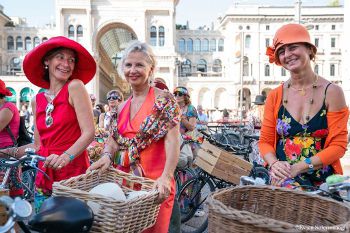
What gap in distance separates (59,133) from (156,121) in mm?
711

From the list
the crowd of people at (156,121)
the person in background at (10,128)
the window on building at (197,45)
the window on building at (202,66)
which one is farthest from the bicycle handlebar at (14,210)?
the window on building at (197,45)

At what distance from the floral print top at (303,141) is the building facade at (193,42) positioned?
41.2 meters

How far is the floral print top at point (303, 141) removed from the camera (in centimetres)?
246

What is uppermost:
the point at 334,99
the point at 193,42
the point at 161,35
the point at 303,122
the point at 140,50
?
the point at 193,42

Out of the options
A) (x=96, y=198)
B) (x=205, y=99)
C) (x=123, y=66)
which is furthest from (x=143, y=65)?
(x=205, y=99)

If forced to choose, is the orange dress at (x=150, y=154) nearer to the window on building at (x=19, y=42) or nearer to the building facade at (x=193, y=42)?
the building facade at (x=193, y=42)

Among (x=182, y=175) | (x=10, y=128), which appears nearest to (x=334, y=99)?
(x=10, y=128)

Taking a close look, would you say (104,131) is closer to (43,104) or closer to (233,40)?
(43,104)

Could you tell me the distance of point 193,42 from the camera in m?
79.2

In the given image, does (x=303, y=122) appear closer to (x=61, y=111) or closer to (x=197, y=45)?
(x=61, y=111)

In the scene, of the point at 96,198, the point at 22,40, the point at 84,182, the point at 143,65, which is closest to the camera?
the point at 96,198

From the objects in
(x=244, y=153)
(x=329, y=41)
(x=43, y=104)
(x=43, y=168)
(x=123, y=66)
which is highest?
(x=329, y=41)

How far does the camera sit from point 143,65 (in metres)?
2.69

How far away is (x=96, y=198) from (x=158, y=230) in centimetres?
90
